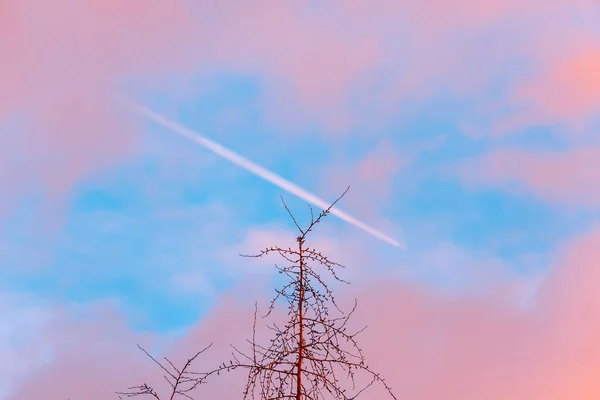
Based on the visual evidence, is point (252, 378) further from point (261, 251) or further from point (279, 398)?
point (261, 251)

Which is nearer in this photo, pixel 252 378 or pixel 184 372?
pixel 252 378

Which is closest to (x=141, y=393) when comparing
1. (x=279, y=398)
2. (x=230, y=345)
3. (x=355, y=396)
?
(x=230, y=345)

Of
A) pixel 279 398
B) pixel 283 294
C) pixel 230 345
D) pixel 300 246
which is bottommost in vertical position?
pixel 279 398

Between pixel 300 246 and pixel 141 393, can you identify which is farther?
pixel 141 393

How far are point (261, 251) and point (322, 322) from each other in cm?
109

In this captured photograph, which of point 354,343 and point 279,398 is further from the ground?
point 354,343

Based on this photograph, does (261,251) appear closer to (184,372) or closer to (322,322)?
(322,322)

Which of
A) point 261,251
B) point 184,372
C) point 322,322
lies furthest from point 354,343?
point 184,372

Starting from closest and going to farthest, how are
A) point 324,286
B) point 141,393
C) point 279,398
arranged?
point 279,398, point 324,286, point 141,393

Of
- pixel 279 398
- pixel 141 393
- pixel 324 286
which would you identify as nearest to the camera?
pixel 279 398

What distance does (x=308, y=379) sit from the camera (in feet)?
25.0

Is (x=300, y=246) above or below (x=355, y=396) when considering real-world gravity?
above

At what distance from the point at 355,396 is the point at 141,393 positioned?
2831 mm

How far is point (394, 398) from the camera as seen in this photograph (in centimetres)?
774
